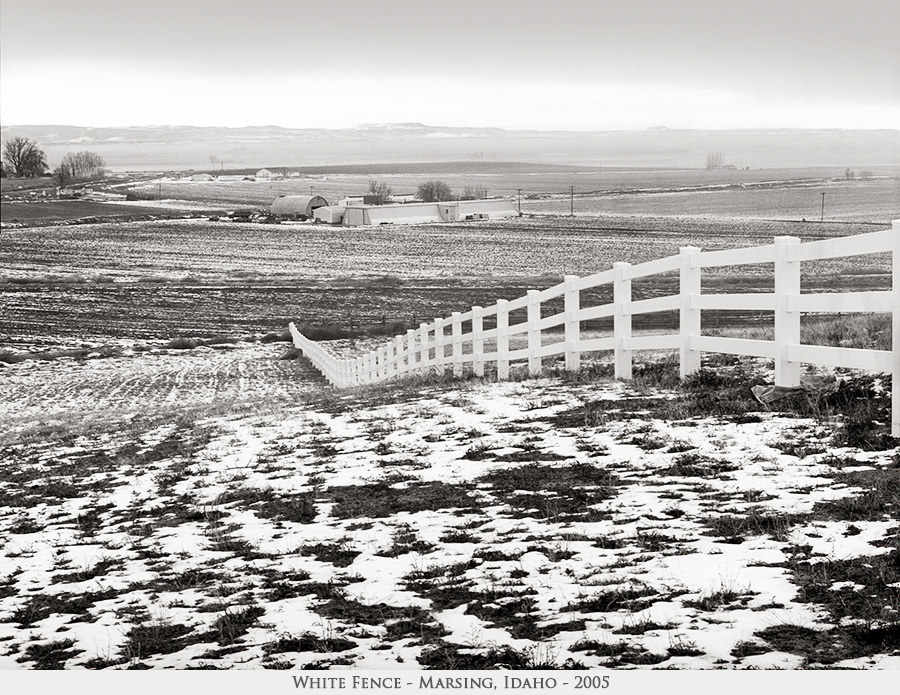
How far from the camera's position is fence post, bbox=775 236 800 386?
8.52 metres

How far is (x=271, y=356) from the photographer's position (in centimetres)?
3475

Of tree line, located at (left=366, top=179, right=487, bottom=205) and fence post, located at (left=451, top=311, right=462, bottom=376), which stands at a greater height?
tree line, located at (left=366, top=179, right=487, bottom=205)

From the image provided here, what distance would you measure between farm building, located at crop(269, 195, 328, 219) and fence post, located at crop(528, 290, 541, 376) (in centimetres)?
5652

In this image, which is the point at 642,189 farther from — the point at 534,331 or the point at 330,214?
the point at 534,331

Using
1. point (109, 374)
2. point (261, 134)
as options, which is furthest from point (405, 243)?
point (109, 374)

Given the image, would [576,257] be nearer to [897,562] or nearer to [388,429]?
[388,429]

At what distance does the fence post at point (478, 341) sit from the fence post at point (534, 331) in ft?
4.21

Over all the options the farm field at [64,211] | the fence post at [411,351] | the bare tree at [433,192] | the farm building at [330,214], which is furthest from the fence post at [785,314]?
the farm field at [64,211]

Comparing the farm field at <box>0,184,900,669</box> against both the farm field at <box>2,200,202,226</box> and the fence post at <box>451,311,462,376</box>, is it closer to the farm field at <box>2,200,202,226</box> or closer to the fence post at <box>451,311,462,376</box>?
the fence post at <box>451,311,462,376</box>

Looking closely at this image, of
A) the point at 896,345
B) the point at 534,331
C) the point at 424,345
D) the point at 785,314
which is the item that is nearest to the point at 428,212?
the point at 424,345

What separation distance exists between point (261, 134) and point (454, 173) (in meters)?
12.2

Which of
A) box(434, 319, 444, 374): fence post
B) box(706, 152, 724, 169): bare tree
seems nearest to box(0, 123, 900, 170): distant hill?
box(706, 152, 724, 169): bare tree

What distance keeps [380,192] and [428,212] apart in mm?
5841
